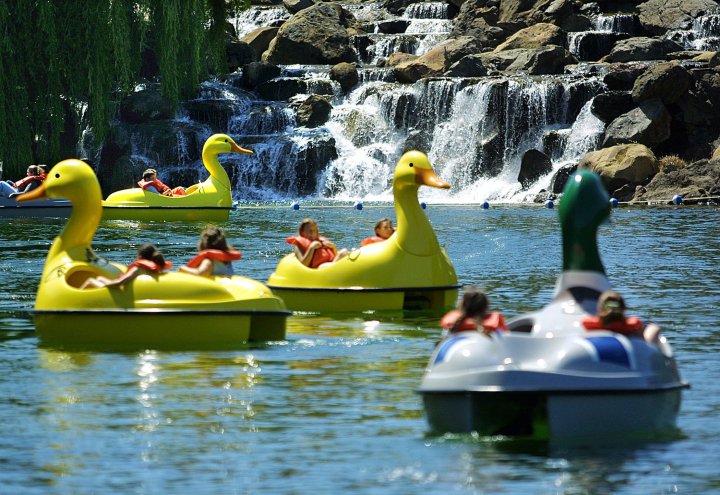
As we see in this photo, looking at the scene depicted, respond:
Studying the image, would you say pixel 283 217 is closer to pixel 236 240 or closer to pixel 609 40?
pixel 236 240

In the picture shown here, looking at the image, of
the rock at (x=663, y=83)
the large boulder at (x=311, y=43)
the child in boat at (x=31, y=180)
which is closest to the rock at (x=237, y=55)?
the large boulder at (x=311, y=43)

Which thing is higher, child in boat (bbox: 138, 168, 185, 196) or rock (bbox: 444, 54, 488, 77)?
rock (bbox: 444, 54, 488, 77)

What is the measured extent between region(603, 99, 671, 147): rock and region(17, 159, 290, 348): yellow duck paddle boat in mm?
28311

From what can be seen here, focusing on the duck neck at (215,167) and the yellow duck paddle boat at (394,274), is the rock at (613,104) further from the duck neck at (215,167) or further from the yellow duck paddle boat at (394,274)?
the yellow duck paddle boat at (394,274)

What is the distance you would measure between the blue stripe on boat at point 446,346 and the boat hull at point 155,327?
4257mm

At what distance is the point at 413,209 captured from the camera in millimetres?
15781

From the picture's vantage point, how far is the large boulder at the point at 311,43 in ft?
171

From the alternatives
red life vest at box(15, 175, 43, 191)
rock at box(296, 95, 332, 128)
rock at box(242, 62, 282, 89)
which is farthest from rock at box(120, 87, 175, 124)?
red life vest at box(15, 175, 43, 191)

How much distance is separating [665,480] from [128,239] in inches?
767

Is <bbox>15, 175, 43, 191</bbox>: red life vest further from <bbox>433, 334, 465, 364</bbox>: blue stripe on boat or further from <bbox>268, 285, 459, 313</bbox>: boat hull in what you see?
<bbox>433, 334, 465, 364</bbox>: blue stripe on boat

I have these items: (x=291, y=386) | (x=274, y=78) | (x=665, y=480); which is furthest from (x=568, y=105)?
(x=665, y=480)

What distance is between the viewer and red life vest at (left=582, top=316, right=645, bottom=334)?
905 centimetres

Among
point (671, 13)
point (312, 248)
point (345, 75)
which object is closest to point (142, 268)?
point (312, 248)

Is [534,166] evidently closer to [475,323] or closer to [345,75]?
[345,75]
